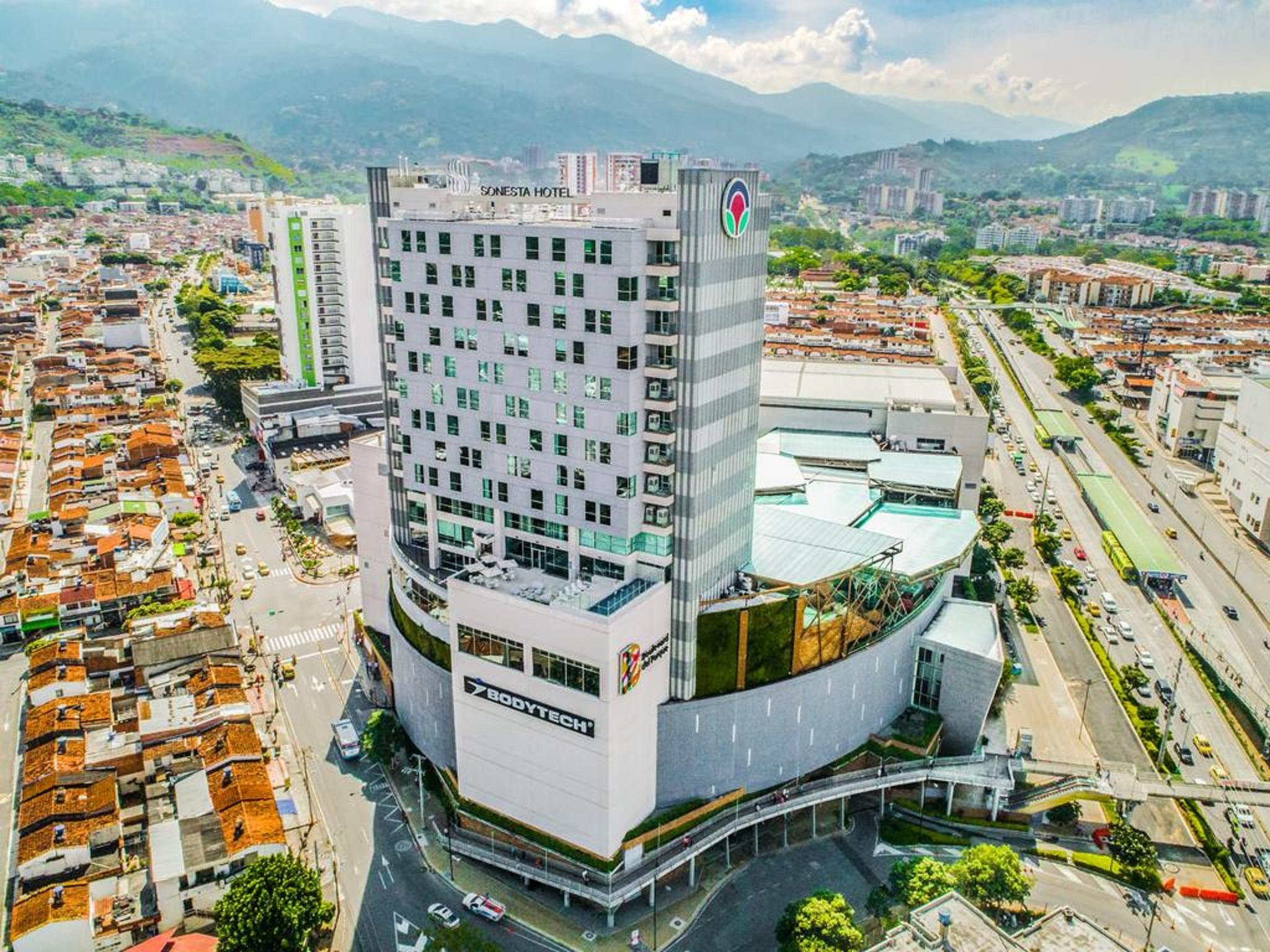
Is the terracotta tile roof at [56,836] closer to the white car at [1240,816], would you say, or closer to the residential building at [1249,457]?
the white car at [1240,816]

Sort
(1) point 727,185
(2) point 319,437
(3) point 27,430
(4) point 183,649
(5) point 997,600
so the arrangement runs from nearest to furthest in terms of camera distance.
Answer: (1) point 727,185
(4) point 183,649
(5) point 997,600
(2) point 319,437
(3) point 27,430

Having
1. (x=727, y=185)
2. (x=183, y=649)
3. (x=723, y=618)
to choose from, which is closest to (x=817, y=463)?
(x=723, y=618)

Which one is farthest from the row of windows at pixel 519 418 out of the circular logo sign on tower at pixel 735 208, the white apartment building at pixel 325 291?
the white apartment building at pixel 325 291

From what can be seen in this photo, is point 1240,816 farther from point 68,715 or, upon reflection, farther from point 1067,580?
point 68,715

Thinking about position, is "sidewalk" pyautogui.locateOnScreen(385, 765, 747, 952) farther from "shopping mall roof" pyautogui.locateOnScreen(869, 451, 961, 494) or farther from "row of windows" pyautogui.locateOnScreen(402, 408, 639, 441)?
"shopping mall roof" pyautogui.locateOnScreen(869, 451, 961, 494)

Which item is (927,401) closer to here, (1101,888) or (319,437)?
(1101,888)

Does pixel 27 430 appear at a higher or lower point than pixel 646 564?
lower
